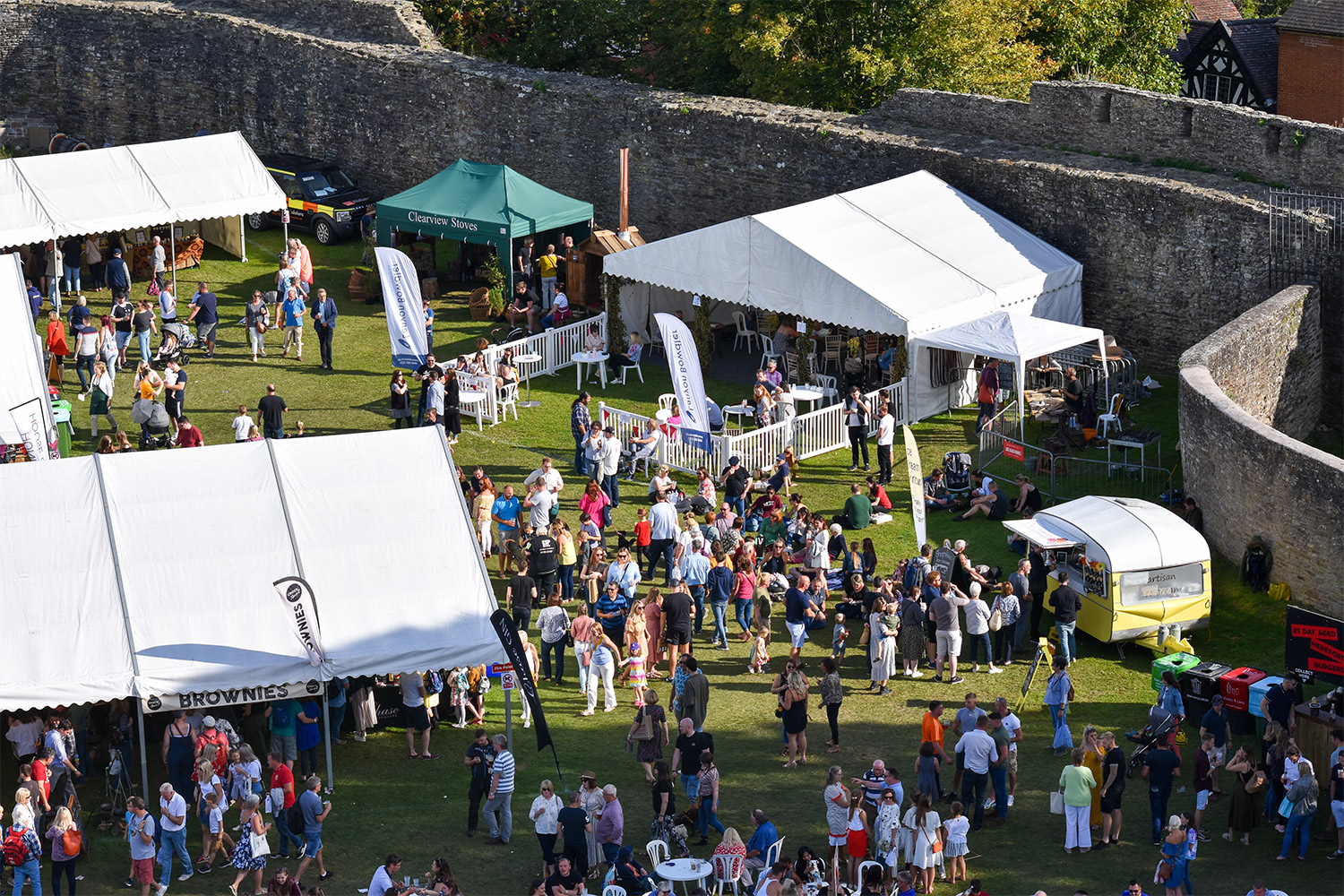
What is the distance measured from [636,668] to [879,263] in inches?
369

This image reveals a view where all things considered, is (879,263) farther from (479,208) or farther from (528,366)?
(479,208)

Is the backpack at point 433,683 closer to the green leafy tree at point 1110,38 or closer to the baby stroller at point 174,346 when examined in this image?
the baby stroller at point 174,346

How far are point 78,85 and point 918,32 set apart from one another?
16548 millimetres

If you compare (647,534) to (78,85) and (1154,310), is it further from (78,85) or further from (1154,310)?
(78,85)

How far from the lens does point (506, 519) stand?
72.4 feet

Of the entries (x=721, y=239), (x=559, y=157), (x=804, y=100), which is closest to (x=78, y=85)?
(x=559, y=157)

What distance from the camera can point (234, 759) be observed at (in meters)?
16.8

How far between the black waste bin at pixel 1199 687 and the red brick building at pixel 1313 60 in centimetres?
2541

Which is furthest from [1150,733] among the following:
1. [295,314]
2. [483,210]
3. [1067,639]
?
[483,210]

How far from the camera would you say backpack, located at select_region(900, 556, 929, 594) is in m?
20.1

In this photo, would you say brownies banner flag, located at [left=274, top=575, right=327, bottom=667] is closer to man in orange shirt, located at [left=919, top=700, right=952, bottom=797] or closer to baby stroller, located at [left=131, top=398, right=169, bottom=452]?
man in orange shirt, located at [left=919, top=700, right=952, bottom=797]

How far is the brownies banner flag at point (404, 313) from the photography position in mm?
26141

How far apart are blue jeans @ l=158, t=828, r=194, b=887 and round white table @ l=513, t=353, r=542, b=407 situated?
1162 cm

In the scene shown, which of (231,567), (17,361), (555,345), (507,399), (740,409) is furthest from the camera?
(555,345)
